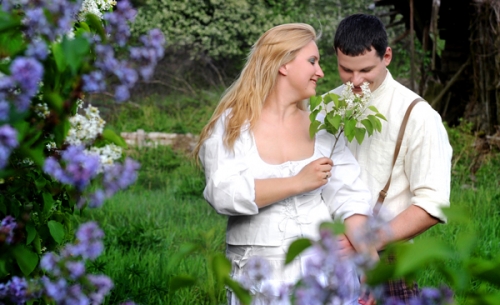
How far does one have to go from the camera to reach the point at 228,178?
107 inches

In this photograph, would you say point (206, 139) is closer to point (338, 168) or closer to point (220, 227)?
point (338, 168)

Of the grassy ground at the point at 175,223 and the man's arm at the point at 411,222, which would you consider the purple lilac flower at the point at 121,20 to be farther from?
the man's arm at the point at 411,222

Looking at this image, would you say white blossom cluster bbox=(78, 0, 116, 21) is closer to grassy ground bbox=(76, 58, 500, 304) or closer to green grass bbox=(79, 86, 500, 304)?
grassy ground bbox=(76, 58, 500, 304)

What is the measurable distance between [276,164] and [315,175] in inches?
8.6

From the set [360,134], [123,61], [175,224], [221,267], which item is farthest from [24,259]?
[175,224]

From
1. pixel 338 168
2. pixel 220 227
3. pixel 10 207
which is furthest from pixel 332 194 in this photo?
pixel 220 227

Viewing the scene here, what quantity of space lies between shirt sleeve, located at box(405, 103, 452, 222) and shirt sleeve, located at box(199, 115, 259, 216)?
2.03 feet

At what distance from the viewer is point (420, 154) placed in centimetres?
280

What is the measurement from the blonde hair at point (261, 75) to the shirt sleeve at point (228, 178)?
6 centimetres

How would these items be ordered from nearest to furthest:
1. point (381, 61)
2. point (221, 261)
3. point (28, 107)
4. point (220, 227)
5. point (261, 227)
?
point (221, 261)
point (28, 107)
point (261, 227)
point (381, 61)
point (220, 227)

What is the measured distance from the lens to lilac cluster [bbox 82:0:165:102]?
1.48 m

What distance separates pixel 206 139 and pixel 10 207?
1.19m

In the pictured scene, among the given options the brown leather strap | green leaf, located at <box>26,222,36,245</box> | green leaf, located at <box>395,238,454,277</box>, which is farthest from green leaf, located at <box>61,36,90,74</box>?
the brown leather strap

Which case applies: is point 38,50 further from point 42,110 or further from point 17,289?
point 17,289
